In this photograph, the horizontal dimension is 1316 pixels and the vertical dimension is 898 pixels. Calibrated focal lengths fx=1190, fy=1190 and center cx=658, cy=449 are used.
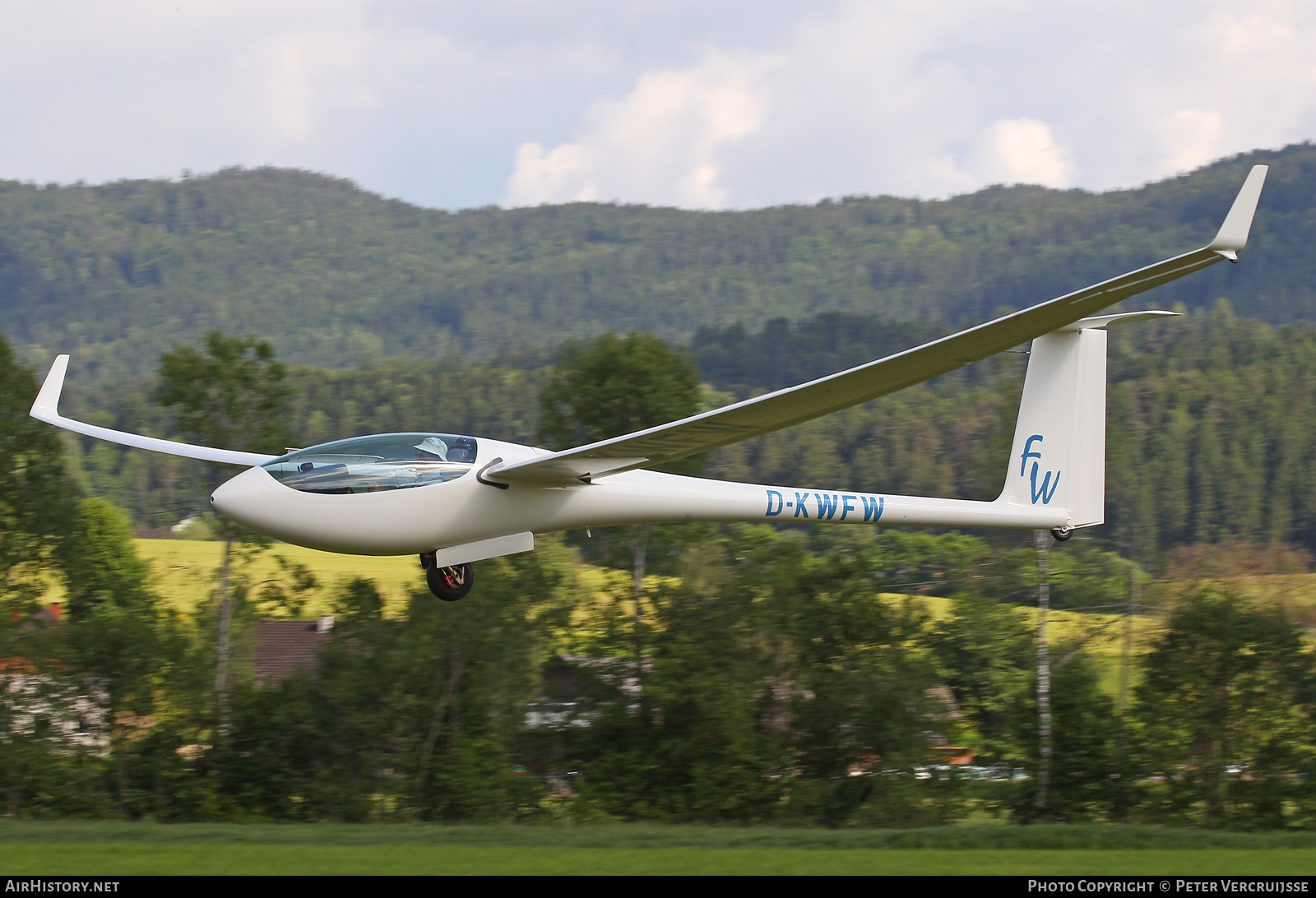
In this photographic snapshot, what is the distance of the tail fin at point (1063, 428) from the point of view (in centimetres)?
1363

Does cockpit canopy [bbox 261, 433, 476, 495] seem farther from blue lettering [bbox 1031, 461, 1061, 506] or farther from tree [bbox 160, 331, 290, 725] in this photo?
tree [bbox 160, 331, 290, 725]

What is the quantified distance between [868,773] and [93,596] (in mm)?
25130

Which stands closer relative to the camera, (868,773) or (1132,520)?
(868,773)

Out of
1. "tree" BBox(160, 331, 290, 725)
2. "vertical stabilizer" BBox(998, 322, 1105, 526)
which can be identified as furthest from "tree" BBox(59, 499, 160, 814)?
"vertical stabilizer" BBox(998, 322, 1105, 526)

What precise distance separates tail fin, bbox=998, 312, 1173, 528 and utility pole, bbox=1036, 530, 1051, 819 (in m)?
21.9

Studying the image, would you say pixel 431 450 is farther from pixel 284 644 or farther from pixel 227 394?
pixel 284 644

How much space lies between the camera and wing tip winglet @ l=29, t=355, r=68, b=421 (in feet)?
47.5

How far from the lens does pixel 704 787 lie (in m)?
32.7

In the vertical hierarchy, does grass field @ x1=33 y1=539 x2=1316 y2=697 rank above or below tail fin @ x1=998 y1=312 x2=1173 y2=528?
below

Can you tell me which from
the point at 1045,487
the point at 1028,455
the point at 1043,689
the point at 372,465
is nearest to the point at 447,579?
the point at 372,465

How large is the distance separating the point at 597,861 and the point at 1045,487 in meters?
6.55

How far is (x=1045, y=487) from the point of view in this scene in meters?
13.7
